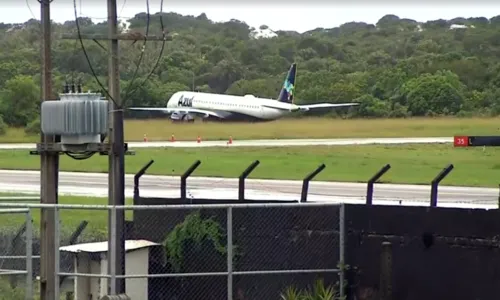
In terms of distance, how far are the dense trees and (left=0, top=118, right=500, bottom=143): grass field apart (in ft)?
6.92

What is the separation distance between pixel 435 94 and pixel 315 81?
932 inches

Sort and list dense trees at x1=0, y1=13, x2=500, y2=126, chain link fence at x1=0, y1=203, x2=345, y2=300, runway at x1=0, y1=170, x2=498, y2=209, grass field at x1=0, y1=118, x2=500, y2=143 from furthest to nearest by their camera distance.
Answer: dense trees at x1=0, y1=13, x2=500, y2=126
grass field at x1=0, y1=118, x2=500, y2=143
runway at x1=0, y1=170, x2=498, y2=209
chain link fence at x1=0, y1=203, x2=345, y2=300

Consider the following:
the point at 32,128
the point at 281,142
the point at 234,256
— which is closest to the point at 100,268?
the point at 234,256

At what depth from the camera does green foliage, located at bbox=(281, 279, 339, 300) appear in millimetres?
14883

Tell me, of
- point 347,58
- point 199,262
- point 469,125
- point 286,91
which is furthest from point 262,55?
point 199,262

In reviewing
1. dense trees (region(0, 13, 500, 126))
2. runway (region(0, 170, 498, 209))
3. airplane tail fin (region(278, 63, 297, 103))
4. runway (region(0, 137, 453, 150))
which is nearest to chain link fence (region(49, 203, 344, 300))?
dense trees (region(0, 13, 500, 126))

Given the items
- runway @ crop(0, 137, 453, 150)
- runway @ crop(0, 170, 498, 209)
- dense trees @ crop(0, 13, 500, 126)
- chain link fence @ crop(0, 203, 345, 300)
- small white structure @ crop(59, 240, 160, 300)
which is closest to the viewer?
chain link fence @ crop(0, 203, 345, 300)

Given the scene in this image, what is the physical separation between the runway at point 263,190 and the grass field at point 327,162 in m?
2.29

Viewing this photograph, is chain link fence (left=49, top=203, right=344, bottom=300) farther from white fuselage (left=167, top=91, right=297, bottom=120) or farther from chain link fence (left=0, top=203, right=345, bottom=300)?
white fuselage (left=167, top=91, right=297, bottom=120)

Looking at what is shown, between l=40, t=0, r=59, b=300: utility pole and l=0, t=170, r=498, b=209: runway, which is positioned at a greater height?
l=40, t=0, r=59, b=300: utility pole

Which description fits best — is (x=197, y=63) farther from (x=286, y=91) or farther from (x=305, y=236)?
(x=305, y=236)

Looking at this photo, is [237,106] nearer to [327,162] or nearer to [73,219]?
[327,162]

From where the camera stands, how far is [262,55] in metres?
127

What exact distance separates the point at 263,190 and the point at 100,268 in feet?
49.1
